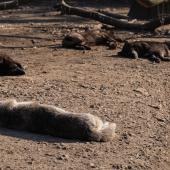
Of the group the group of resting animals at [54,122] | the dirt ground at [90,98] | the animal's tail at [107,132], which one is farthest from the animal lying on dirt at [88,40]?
the animal's tail at [107,132]

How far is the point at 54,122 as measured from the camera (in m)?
7.77

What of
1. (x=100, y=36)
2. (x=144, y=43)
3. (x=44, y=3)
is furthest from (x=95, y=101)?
(x=44, y=3)

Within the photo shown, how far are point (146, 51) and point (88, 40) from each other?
69.3 inches

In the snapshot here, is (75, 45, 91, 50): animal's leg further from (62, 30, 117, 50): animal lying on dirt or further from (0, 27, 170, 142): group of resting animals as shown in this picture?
(0, 27, 170, 142): group of resting animals

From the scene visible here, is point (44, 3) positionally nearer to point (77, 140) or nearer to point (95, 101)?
point (95, 101)

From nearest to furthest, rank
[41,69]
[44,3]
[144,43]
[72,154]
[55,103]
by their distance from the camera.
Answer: [72,154] → [55,103] → [41,69] → [144,43] → [44,3]

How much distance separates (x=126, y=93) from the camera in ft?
33.5

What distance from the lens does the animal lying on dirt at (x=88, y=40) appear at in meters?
14.2

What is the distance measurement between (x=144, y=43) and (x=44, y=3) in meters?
10.6

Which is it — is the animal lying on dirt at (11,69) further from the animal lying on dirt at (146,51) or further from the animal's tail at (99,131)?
the animal's tail at (99,131)

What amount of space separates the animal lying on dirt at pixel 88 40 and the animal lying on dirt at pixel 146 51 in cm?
→ 103

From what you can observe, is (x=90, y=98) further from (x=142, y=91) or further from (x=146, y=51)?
(x=146, y=51)

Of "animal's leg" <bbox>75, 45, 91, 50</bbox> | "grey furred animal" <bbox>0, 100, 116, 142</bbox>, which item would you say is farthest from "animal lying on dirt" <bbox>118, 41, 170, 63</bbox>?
"grey furred animal" <bbox>0, 100, 116, 142</bbox>

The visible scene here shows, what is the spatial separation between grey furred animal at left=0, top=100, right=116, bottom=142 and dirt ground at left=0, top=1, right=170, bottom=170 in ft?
0.31
